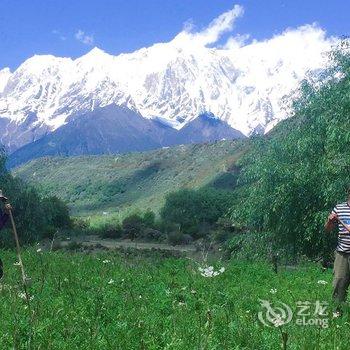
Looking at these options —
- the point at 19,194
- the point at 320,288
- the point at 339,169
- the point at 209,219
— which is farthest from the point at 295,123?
the point at 209,219

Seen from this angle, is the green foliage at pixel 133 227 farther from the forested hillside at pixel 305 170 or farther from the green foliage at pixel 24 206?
the forested hillside at pixel 305 170

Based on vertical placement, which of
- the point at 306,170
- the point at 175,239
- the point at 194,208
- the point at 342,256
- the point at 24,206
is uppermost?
the point at 306,170

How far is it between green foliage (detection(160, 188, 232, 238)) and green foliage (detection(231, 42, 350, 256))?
265ft

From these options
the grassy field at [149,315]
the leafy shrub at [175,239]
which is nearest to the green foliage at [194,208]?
the leafy shrub at [175,239]

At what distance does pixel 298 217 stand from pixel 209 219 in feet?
298

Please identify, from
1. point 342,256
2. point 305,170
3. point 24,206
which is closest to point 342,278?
point 342,256

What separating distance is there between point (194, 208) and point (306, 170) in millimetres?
92937

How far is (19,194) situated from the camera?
55062 millimetres

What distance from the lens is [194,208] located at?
116 metres

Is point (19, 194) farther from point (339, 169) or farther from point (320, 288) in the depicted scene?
point (320, 288)

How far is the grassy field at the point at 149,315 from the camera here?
579 cm

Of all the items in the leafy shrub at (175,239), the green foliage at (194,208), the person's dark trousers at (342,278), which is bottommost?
the leafy shrub at (175,239)

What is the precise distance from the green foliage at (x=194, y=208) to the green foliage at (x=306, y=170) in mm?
80686

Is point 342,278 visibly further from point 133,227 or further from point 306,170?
point 133,227
